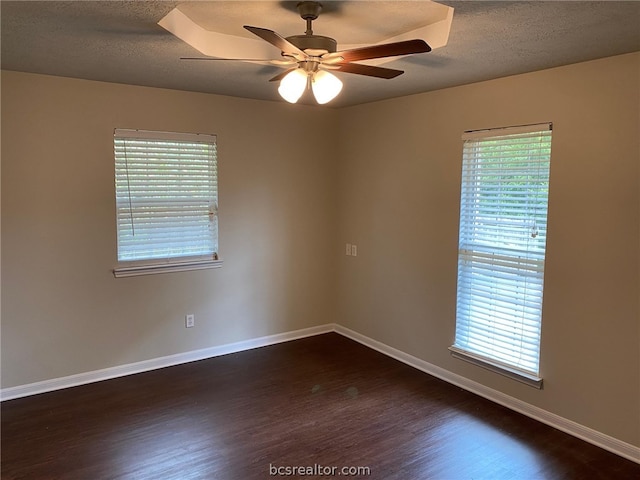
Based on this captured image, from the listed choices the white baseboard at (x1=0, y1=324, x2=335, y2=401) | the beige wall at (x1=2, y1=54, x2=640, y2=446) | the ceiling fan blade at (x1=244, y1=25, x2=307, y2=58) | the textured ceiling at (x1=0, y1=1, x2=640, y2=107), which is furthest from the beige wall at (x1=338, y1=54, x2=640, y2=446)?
the ceiling fan blade at (x1=244, y1=25, x2=307, y2=58)

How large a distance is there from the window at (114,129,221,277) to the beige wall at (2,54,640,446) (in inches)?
3.8

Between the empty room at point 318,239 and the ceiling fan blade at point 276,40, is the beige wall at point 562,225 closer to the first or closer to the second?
the empty room at point 318,239

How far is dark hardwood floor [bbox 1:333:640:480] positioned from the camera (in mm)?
2590

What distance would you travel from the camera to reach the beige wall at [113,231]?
3.31 metres

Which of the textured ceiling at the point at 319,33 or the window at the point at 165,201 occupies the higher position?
the textured ceiling at the point at 319,33

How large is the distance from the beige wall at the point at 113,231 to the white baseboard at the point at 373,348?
7 cm

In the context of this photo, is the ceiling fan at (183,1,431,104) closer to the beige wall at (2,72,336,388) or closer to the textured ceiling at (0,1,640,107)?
the textured ceiling at (0,1,640,107)

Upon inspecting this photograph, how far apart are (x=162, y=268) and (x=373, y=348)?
2.11 m

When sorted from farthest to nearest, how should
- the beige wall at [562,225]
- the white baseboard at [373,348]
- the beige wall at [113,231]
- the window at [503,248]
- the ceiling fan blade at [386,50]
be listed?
1. the beige wall at [113,231]
2. the window at [503,248]
3. the white baseboard at [373,348]
4. the beige wall at [562,225]
5. the ceiling fan blade at [386,50]

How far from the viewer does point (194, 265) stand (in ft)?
13.3

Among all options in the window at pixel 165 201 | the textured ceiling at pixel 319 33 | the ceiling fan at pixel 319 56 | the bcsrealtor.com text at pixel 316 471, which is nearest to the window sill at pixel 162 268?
the window at pixel 165 201

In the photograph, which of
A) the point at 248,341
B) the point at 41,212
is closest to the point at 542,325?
the point at 248,341

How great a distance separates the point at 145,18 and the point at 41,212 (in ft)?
6.36

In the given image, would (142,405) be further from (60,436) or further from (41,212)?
(41,212)
